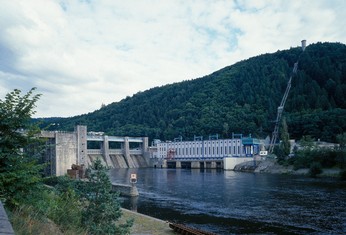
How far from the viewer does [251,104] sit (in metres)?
150

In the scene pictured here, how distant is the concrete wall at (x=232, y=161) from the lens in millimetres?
91875

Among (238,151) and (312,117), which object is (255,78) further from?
(238,151)

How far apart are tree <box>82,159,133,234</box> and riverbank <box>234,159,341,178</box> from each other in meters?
54.2

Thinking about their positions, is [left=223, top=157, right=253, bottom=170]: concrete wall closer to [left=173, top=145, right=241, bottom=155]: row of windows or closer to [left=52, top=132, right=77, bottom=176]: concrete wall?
[left=173, top=145, right=241, bottom=155]: row of windows

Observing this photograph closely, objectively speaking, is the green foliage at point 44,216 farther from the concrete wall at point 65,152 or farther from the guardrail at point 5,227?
the concrete wall at point 65,152

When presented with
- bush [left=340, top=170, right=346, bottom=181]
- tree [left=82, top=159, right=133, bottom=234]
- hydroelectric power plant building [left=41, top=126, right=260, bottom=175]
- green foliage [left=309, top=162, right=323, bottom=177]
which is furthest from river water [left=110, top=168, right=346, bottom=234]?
hydroelectric power plant building [left=41, top=126, right=260, bottom=175]

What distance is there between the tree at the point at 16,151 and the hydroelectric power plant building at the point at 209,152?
278 ft

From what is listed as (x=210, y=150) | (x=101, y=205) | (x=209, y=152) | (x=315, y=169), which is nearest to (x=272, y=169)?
(x=315, y=169)

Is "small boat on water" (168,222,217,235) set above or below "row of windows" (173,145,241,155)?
below

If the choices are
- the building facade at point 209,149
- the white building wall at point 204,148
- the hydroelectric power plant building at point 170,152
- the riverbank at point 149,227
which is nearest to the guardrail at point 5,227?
the riverbank at point 149,227

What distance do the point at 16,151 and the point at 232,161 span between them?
86.4 metres

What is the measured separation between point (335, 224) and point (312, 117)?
93.7 m

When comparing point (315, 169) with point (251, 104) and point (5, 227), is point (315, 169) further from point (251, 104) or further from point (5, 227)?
point (251, 104)

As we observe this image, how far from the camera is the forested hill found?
124188 millimetres
